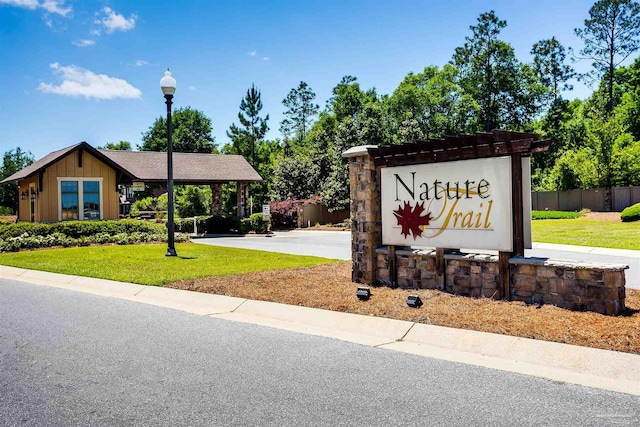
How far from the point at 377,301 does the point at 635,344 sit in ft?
11.5

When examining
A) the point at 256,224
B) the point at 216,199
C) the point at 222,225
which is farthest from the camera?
the point at 216,199

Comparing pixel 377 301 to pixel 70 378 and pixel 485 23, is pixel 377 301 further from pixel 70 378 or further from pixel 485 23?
pixel 485 23

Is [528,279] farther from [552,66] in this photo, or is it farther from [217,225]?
[552,66]

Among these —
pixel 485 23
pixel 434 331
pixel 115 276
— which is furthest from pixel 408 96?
pixel 434 331

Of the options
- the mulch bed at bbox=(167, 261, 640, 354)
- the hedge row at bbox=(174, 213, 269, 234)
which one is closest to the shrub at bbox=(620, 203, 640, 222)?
the hedge row at bbox=(174, 213, 269, 234)

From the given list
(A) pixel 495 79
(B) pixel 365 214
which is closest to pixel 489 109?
(A) pixel 495 79

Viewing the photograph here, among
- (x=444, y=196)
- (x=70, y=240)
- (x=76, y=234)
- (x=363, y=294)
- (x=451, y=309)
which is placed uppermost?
(x=444, y=196)

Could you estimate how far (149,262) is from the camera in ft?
45.5

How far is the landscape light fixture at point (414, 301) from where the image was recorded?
7.20m

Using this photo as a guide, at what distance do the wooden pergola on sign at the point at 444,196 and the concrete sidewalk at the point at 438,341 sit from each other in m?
1.86

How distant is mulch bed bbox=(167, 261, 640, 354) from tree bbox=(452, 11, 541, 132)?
46.9m

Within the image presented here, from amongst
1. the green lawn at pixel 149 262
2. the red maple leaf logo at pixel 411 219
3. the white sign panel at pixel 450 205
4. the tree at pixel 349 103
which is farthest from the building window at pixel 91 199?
the tree at pixel 349 103

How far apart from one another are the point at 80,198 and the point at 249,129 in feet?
111

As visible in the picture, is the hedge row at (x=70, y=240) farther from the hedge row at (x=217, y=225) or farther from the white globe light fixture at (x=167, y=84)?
the white globe light fixture at (x=167, y=84)
